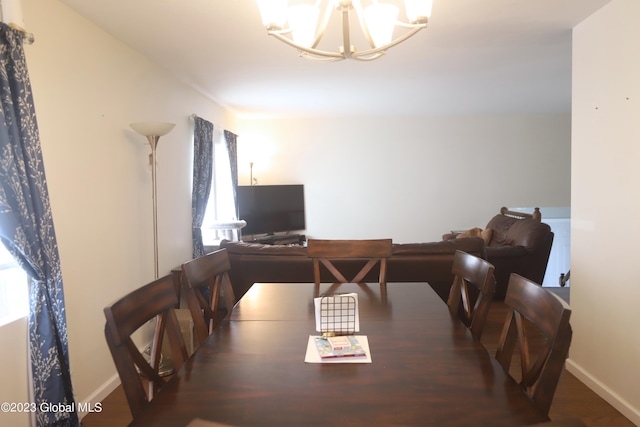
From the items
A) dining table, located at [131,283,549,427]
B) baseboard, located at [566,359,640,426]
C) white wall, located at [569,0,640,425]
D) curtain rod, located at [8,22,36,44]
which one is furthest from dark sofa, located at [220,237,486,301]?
curtain rod, located at [8,22,36,44]

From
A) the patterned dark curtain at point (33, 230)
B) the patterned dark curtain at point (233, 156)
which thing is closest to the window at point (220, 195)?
the patterned dark curtain at point (233, 156)

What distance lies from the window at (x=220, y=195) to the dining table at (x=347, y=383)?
12.1ft

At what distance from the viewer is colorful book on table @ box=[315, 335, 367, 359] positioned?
131cm

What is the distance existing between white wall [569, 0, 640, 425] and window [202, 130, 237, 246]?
3.71 m

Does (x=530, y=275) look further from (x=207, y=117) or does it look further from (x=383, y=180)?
(x=207, y=117)

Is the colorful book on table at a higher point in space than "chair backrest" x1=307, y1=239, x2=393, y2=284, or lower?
lower

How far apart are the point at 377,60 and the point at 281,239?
3.33 meters

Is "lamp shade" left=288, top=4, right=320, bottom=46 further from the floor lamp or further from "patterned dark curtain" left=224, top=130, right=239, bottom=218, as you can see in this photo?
"patterned dark curtain" left=224, top=130, right=239, bottom=218

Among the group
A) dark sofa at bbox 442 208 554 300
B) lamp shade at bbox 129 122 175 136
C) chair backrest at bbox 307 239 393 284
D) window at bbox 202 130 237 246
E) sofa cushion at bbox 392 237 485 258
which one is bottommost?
dark sofa at bbox 442 208 554 300

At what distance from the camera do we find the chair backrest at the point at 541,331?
106 cm

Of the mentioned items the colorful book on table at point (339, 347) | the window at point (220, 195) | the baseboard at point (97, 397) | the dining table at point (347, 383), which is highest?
the window at point (220, 195)

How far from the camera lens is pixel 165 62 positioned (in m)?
3.53

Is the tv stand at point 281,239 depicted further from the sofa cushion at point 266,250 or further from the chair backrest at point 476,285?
the chair backrest at point 476,285

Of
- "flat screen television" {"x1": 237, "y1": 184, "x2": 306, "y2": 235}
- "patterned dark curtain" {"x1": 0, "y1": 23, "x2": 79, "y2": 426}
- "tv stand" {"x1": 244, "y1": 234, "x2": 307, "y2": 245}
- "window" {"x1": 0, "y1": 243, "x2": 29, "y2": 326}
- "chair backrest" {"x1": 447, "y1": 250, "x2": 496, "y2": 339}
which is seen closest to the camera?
"chair backrest" {"x1": 447, "y1": 250, "x2": 496, "y2": 339}
